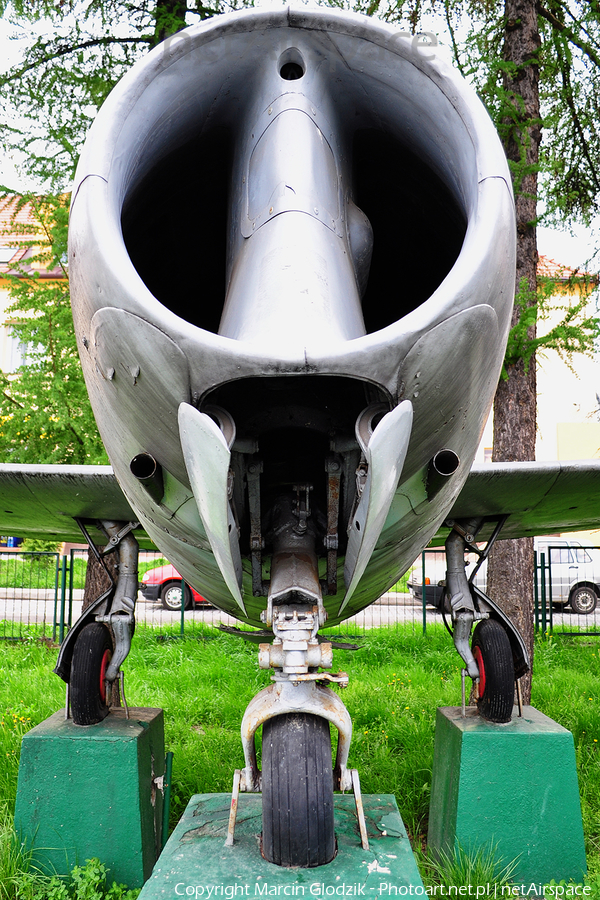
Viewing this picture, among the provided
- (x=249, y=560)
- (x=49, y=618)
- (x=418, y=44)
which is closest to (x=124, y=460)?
(x=249, y=560)

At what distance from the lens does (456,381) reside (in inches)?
63.9

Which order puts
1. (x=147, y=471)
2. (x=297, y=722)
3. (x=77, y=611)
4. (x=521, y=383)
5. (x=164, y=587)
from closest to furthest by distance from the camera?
1. (x=147, y=471)
2. (x=297, y=722)
3. (x=521, y=383)
4. (x=77, y=611)
5. (x=164, y=587)

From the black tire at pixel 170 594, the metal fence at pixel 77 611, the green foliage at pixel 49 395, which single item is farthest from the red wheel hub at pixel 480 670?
the black tire at pixel 170 594

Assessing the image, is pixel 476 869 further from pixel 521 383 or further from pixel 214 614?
pixel 214 614

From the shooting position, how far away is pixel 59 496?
3742 millimetres

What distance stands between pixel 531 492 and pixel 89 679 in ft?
8.22

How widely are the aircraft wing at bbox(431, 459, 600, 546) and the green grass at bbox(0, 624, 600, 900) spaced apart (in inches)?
64.5

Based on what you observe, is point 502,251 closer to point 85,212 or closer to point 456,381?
point 456,381

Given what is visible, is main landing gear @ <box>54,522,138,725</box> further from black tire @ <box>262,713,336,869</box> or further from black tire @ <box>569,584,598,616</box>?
black tire @ <box>569,584,598,616</box>

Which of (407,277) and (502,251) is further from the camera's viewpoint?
(407,277)

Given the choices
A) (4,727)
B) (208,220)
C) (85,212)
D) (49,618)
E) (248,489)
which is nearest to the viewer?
(85,212)

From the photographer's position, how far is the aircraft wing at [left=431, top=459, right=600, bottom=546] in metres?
3.58

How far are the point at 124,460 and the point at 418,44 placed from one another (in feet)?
4.34

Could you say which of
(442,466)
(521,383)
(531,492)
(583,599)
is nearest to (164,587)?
(583,599)
